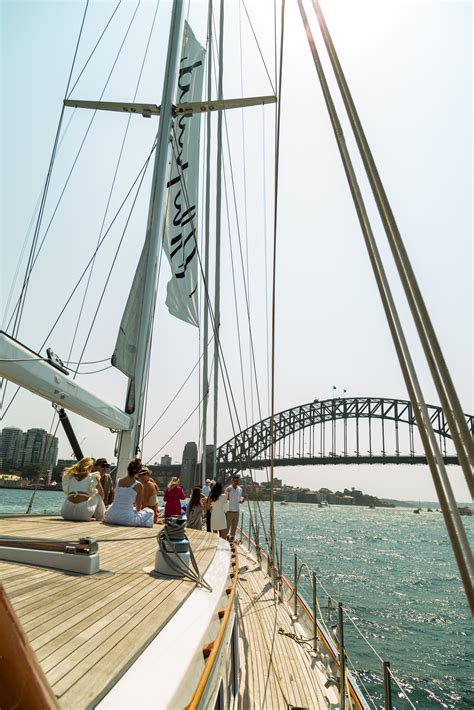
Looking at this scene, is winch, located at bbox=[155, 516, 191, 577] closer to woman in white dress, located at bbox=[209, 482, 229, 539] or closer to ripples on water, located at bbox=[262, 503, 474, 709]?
woman in white dress, located at bbox=[209, 482, 229, 539]

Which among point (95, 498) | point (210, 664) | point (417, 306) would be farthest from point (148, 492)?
point (417, 306)

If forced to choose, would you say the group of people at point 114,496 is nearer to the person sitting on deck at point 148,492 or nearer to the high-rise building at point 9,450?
the person sitting on deck at point 148,492

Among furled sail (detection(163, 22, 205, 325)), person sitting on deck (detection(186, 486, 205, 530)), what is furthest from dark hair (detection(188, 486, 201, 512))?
furled sail (detection(163, 22, 205, 325))

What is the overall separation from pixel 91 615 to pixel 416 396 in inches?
62.0

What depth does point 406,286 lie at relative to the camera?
1.55 m

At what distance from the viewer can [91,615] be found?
1874 millimetres

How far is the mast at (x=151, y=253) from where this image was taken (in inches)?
263

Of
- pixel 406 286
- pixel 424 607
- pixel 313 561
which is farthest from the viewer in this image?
pixel 313 561

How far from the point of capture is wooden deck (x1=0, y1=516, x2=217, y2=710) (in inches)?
52.4

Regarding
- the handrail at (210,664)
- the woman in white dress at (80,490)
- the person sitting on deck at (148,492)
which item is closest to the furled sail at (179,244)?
the person sitting on deck at (148,492)

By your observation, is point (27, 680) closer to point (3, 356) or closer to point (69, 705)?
point (69, 705)

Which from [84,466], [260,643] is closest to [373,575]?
[260,643]

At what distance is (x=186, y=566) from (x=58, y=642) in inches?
51.6

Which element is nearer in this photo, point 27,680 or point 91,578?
point 27,680
